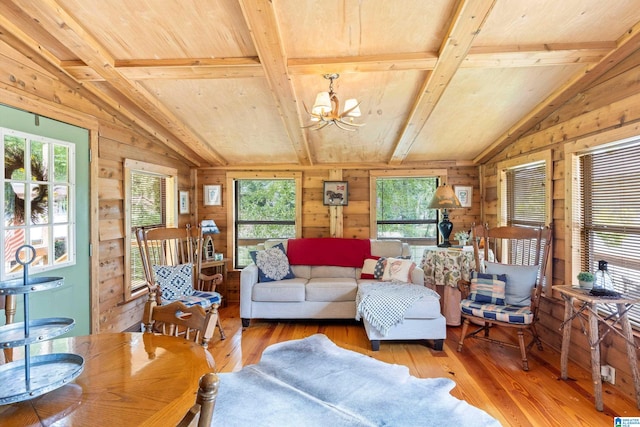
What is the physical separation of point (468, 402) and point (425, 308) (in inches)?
39.5

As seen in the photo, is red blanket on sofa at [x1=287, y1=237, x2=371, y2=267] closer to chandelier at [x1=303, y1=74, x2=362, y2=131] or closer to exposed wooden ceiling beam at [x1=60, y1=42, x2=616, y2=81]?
chandelier at [x1=303, y1=74, x2=362, y2=131]

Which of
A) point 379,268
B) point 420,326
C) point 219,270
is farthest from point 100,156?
point 420,326

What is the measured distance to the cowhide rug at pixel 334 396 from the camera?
2.07 metres

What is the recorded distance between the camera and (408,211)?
200 inches

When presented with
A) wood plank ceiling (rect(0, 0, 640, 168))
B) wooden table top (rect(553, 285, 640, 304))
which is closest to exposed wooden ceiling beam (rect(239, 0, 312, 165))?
wood plank ceiling (rect(0, 0, 640, 168))

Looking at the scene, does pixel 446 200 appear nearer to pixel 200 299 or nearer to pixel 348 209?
pixel 348 209

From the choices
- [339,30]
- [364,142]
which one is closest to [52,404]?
[339,30]

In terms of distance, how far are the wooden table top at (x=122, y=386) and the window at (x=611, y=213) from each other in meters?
3.04

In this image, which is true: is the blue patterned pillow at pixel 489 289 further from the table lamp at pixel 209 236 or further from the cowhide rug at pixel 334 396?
the table lamp at pixel 209 236

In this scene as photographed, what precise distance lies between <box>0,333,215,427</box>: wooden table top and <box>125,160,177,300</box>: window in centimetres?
239

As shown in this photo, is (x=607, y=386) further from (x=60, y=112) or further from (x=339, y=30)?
(x=60, y=112)

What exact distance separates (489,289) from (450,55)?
7.14ft

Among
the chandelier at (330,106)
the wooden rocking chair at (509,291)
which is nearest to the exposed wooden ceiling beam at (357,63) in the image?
the chandelier at (330,106)

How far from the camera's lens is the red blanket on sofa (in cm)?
442
